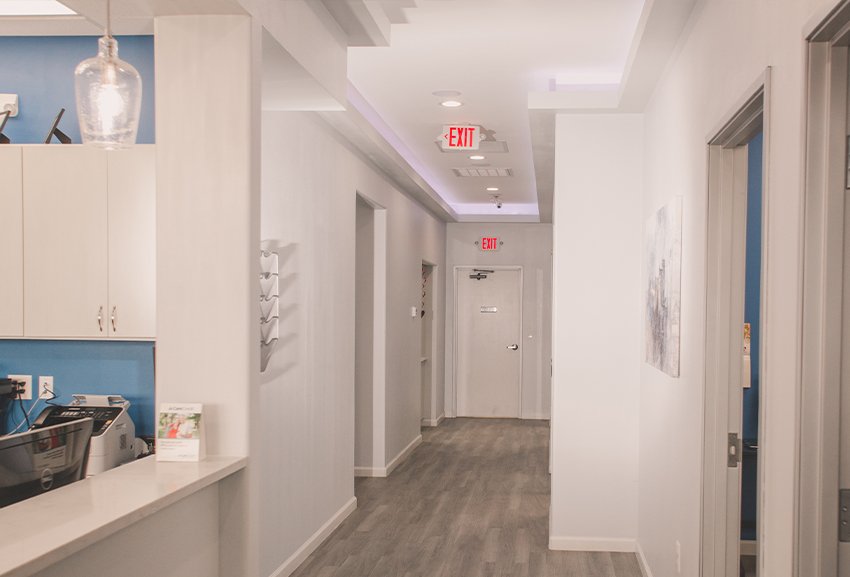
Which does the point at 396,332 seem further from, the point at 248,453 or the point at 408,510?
the point at 248,453

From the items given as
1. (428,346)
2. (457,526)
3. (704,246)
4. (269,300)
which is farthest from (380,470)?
(704,246)

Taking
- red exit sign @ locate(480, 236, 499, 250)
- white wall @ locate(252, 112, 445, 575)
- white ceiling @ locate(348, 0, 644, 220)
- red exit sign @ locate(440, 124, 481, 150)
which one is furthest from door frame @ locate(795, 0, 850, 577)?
red exit sign @ locate(480, 236, 499, 250)

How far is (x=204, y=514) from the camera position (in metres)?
2.51

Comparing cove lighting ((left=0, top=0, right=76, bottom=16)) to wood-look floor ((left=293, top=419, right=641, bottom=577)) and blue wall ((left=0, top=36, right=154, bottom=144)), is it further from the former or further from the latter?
wood-look floor ((left=293, top=419, right=641, bottom=577))

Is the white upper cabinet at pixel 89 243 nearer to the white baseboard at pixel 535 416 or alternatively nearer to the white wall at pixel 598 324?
the white wall at pixel 598 324

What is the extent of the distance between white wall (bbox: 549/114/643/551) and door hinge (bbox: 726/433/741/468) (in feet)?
6.73

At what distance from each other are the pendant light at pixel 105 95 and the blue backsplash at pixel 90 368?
1.77 metres

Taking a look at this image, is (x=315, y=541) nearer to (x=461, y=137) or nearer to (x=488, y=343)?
(x=461, y=137)

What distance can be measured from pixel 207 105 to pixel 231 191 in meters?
0.30

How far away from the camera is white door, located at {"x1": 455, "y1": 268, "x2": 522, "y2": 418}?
457 inches

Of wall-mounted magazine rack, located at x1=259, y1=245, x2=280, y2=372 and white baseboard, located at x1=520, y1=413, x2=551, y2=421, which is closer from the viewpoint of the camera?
wall-mounted magazine rack, located at x1=259, y1=245, x2=280, y2=372

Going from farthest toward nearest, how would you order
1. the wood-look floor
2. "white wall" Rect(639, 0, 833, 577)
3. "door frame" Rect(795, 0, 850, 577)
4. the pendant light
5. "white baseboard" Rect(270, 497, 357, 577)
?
the wood-look floor → "white baseboard" Rect(270, 497, 357, 577) → the pendant light → "white wall" Rect(639, 0, 833, 577) → "door frame" Rect(795, 0, 850, 577)

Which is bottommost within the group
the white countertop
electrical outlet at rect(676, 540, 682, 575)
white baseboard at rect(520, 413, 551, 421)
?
white baseboard at rect(520, 413, 551, 421)

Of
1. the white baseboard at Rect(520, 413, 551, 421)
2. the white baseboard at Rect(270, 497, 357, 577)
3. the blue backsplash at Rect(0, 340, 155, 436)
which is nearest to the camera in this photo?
the blue backsplash at Rect(0, 340, 155, 436)
